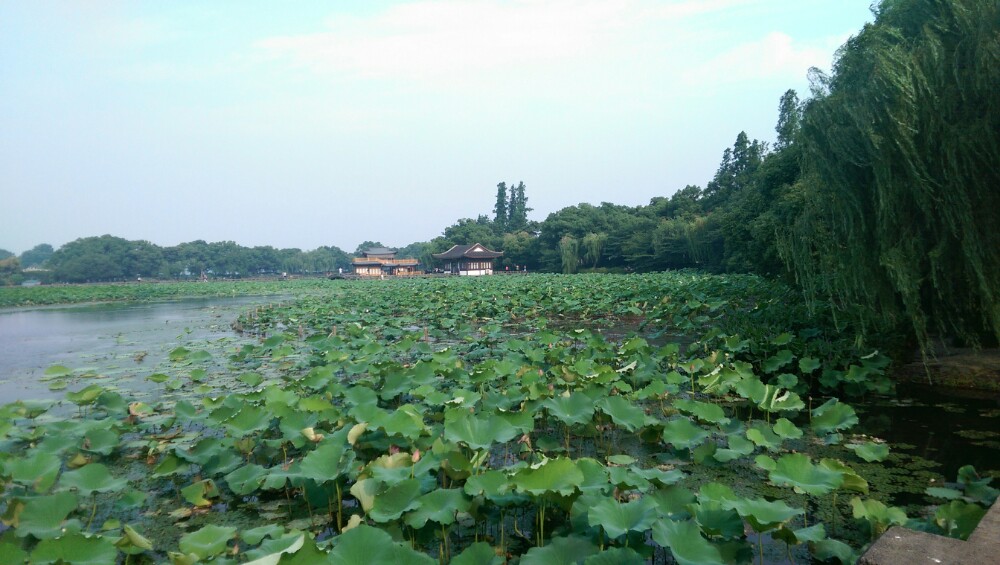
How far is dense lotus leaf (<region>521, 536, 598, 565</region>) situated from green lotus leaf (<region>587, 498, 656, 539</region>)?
0.07 m

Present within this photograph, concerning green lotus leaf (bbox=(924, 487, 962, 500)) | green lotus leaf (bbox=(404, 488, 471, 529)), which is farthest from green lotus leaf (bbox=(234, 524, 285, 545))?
green lotus leaf (bbox=(924, 487, 962, 500))

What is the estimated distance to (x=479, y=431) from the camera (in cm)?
246

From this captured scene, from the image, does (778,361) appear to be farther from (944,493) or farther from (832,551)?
(832,551)

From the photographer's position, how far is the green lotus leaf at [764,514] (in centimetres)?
176

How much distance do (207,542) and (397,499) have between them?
24.0 inches

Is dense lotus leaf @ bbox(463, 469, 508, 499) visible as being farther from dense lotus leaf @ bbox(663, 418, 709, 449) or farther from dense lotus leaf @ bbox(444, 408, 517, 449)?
dense lotus leaf @ bbox(663, 418, 709, 449)

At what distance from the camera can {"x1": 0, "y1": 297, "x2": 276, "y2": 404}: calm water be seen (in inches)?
235

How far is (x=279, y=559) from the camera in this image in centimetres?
146

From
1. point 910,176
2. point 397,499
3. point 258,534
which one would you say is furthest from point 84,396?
point 910,176

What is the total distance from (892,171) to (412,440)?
4.36 metres

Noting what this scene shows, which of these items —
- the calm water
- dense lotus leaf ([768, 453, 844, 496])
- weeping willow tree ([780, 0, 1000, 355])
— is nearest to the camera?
dense lotus leaf ([768, 453, 844, 496])

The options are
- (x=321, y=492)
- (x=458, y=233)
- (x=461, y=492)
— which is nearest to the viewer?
(x=461, y=492)

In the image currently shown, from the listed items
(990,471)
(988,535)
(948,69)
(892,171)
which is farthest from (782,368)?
(988,535)

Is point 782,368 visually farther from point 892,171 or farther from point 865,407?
point 892,171
